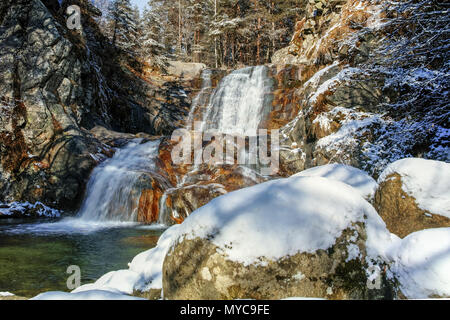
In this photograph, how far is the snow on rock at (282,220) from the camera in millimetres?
2008

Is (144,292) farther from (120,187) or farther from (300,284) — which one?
(120,187)

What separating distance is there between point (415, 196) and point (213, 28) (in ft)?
91.4

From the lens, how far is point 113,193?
9.63 metres

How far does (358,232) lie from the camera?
2.18 meters

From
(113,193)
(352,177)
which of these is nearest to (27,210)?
(113,193)

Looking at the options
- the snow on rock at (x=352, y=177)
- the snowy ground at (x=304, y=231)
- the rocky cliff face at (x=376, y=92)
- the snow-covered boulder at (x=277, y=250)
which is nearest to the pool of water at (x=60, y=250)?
the snowy ground at (x=304, y=231)

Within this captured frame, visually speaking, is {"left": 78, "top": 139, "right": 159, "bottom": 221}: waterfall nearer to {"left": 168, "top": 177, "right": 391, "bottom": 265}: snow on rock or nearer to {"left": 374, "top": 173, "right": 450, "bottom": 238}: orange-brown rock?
{"left": 168, "top": 177, "right": 391, "bottom": 265}: snow on rock

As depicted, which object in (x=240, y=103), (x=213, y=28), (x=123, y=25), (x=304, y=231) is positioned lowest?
(x=304, y=231)

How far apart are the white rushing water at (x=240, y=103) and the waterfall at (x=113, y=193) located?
280 inches

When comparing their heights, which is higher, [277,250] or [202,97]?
[202,97]

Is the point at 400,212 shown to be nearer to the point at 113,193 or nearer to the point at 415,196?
the point at 415,196

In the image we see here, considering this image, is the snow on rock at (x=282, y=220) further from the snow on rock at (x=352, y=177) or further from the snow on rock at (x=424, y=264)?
the snow on rock at (x=352, y=177)

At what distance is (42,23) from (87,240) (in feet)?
35.0
